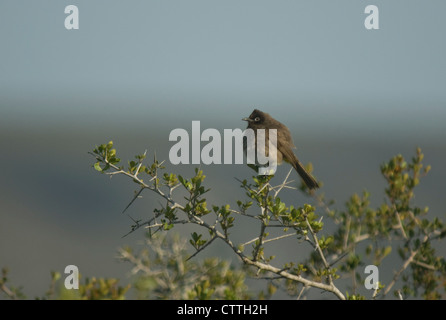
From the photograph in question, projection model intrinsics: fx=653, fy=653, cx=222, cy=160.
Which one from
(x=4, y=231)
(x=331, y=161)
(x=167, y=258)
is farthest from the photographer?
(x=331, y=161)

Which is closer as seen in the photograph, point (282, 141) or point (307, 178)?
point (307, 178)

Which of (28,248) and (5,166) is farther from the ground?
(5,166)

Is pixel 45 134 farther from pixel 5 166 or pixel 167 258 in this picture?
pixel 167 258

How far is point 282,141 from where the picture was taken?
10.2m

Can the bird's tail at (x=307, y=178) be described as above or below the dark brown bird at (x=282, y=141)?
below

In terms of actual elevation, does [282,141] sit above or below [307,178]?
above

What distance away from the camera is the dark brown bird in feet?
32.3

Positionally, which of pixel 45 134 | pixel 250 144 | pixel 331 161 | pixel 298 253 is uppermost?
pixel 45 134

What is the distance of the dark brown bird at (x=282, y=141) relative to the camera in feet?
32.3

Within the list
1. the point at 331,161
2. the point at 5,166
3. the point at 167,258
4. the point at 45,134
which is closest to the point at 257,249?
the point at 167,258

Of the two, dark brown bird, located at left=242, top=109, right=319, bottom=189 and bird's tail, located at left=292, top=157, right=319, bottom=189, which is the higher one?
dark brown bird, located at left=242, top=109, right=319, bottom=189
